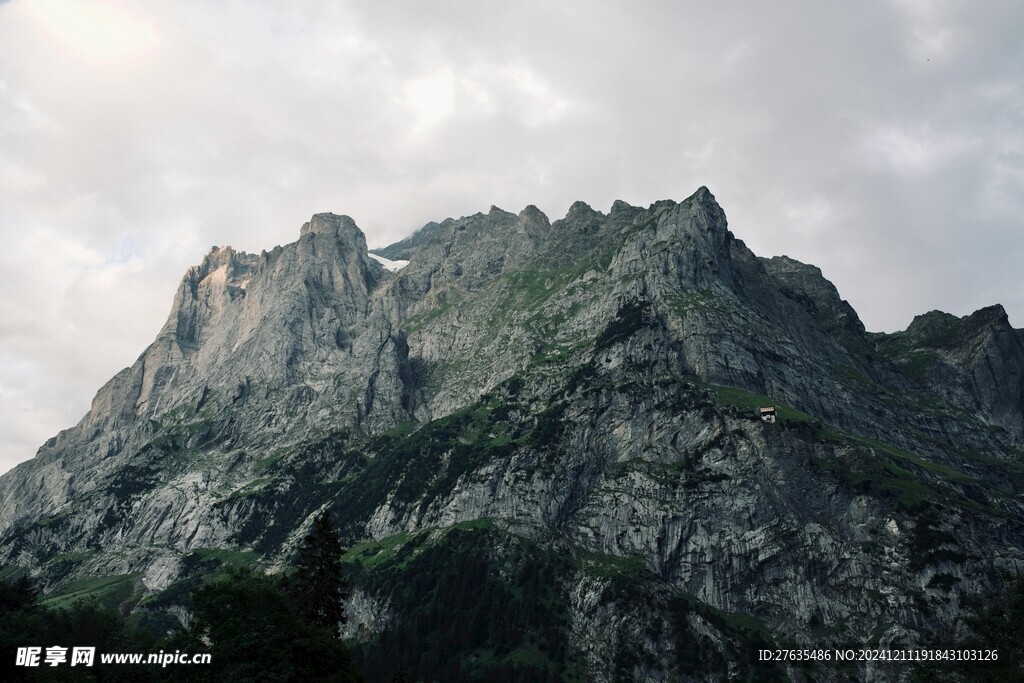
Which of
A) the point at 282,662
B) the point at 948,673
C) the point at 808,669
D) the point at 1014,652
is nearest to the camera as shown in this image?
the point at 282,662

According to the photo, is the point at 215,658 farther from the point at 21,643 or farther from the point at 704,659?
the point at 704,659

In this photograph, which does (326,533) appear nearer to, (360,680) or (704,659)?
(360,680)

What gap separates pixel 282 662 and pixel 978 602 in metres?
72.4

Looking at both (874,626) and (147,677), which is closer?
(147,677)

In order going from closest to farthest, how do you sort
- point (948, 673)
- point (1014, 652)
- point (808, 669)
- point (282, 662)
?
1. point (282, 662)
2. point (1014, 652)
3. point (948, 673)
4. point (808, 669)

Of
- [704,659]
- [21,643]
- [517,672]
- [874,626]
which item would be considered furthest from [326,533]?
[874,626]

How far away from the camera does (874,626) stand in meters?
197

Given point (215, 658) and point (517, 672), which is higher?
point (215, 658)

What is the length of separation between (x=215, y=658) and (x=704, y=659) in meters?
A: 161

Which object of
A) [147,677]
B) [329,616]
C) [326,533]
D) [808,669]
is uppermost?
[326,533]

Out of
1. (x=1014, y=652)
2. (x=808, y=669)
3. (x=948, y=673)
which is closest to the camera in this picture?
(x=1014, y=652)

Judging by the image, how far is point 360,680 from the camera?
76.4 meters

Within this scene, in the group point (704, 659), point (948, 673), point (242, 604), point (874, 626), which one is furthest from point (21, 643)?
point (874, 626)

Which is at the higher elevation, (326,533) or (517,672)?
(326,533)
